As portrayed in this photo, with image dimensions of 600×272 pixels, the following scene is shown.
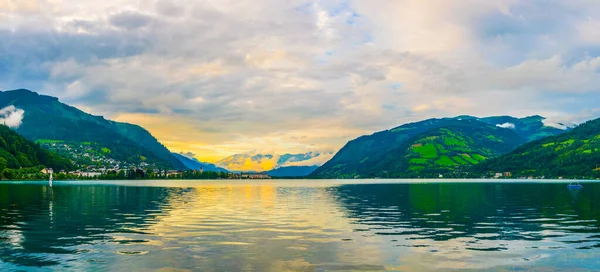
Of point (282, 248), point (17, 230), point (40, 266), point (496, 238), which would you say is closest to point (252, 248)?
point (282, 248)

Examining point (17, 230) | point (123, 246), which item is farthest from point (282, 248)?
point (17, 230)

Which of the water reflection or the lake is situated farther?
the water reflection

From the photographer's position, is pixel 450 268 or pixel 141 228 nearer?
pixel 450 268

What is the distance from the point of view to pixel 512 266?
1328 inches

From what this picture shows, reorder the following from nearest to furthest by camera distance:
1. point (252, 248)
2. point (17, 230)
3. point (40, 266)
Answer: point (40, 266)
point (252, 248)
point (17, 230)

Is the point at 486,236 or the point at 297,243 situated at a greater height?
the point at 297,243

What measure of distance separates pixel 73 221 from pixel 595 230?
63.1m

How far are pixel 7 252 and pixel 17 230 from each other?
16.0 meters

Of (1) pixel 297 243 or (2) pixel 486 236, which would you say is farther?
(2) pixel 486 236

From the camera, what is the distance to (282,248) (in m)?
41.1

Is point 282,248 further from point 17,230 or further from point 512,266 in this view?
point 17,230

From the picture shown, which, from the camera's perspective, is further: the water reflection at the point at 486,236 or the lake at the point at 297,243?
the water reflection at the point at 486,236

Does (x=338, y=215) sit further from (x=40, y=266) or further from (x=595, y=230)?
(x=40, y=266)

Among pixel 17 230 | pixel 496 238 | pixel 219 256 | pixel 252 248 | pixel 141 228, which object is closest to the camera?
pixel 219 256
